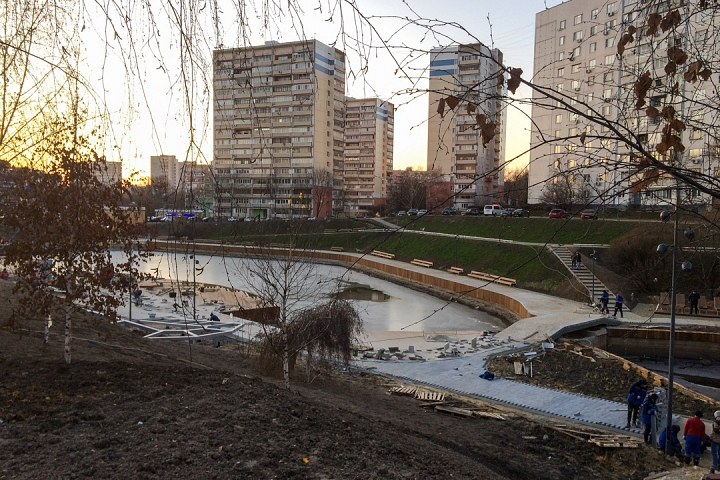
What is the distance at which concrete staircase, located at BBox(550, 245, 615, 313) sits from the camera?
86.0ft

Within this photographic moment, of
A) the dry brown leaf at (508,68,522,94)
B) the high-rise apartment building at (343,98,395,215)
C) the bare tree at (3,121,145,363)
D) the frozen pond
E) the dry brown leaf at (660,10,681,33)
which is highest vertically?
the high-rise apartment building at (343,98,395,215)

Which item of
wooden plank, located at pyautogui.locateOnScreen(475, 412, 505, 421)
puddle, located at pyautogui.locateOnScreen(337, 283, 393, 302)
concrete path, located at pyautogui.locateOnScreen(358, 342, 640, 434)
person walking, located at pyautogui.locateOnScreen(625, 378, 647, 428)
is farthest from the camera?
puddle, located at pyautogui.locateOnScreen(337, 283, 393, 302)

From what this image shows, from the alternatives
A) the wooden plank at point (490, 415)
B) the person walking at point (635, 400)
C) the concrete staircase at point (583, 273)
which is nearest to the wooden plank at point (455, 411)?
the wooden plank at point (490, 415)

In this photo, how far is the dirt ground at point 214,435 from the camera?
4805 mm

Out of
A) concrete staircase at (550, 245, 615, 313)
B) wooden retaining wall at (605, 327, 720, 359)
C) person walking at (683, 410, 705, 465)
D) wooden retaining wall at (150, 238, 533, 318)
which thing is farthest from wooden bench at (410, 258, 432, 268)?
person walking at (683, 410, 705, 465)

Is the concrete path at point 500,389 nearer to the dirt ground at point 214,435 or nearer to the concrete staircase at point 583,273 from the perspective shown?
the dirt ground at point 214,435

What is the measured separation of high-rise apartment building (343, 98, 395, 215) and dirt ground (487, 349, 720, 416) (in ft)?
235

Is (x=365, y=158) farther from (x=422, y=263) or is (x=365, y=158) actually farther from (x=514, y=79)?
(x=514, y=79)

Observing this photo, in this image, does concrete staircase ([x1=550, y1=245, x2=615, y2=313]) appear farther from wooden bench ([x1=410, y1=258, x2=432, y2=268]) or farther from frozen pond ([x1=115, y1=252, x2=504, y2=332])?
wooden bench ([x1=410, y1=258, x2=432, y2=268])

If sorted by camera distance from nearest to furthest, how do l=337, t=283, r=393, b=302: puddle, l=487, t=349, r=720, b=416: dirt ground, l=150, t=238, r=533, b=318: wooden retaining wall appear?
l=487, t=349, r=720, b=416: dirt ground
l=150, t=238, r=533, b=318: wooden retaining wall
l=337, t=283, r=393, b=302: puddle

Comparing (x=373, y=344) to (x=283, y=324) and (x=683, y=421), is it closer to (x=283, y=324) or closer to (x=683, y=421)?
(x=283, y=324)

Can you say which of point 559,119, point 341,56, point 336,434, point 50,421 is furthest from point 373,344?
point 559,119

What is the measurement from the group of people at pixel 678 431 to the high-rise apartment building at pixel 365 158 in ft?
252

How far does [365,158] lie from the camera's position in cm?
9825
